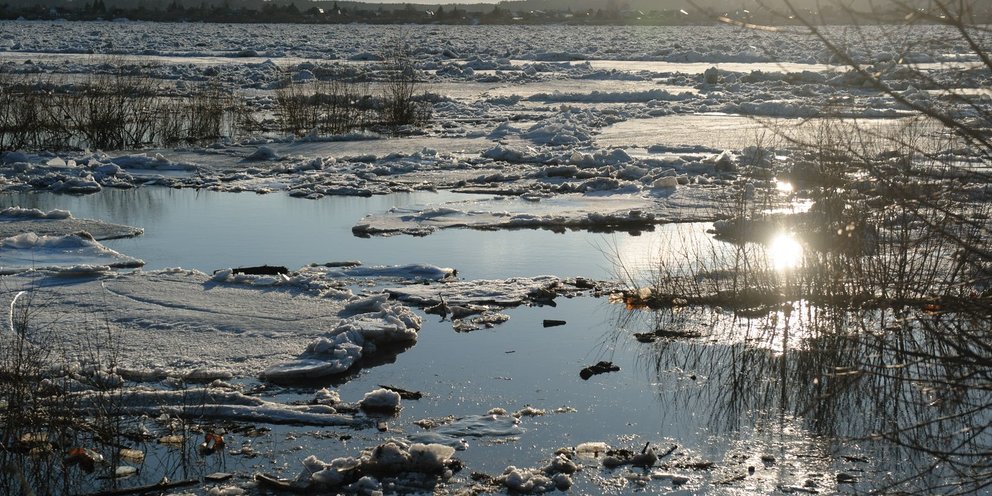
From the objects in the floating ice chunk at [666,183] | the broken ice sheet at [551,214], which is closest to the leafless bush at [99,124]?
the broken ice sheet at [551,214]

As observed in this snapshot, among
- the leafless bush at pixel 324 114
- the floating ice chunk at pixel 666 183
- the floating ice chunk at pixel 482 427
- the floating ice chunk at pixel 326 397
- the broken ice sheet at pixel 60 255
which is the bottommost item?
the floating ice chunk at pixel 326 397

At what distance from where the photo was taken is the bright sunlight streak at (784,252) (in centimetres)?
809

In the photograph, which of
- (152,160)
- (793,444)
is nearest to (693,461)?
(793,444)

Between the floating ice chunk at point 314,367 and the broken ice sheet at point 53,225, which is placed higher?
the broken ice sheet at point 53,225

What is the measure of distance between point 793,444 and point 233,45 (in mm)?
43242

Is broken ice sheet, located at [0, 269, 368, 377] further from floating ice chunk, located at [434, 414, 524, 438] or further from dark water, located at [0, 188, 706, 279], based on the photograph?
floating ice chunk, located at [434, 414, 524, 438]

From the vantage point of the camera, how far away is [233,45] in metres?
45.6

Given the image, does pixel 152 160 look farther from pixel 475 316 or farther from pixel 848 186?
pixel 848 186

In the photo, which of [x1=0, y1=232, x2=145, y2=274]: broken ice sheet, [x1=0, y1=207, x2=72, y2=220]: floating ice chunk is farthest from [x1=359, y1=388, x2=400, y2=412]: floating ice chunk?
[x1=0, y1=207, x2=72, y2=220]: floating ice chunk

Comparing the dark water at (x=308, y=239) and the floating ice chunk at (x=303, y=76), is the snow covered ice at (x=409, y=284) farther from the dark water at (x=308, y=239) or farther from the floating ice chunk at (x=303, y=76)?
the floating ice chunk at (x=303, y=76)

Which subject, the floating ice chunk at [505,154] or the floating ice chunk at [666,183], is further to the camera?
the floating ice chunk at [505,154]

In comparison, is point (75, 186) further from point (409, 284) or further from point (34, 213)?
point (409, 284)

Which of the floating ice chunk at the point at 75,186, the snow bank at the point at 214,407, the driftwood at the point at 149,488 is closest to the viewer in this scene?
the driftwood at the point at 149,488

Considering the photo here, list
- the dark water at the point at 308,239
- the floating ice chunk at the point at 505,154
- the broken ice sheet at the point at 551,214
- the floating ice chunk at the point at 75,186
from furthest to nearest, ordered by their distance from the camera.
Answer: the floating ice chunk at the point at 505,154 → the floating ice chunk at the point at 75,186 → the broken ice sheet at the point at 551,214 → the dark water at the point at 308,239
